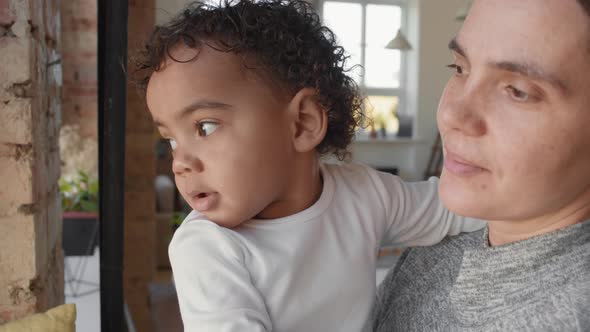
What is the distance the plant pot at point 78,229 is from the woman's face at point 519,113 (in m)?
2.64

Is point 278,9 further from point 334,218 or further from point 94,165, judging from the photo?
point 94,165

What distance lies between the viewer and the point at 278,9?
101 centimetres

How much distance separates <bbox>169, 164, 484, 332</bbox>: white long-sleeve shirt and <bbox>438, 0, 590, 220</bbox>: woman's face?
26cm

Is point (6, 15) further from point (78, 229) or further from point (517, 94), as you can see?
point (78, 229)

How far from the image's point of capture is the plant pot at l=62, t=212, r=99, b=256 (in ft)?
10.0

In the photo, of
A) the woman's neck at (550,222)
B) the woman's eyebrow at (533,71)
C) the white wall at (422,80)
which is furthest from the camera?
the white wall at (422,80)

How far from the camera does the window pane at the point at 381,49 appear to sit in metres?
7.58

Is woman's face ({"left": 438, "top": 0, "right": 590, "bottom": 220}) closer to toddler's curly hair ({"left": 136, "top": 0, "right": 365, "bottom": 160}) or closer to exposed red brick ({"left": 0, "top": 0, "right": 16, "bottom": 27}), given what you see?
toddler's curly hair ({"left": 136, "top": 0, "right": 365, "bottom": 160})

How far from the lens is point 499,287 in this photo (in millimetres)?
764

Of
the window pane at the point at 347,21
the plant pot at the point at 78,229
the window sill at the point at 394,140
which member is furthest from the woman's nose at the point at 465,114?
the window sill at the point at 394,140

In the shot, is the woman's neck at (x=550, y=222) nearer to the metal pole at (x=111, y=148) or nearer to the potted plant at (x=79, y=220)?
the metal pole at (x=111, y=148)

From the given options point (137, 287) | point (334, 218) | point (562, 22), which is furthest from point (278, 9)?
point (137, 287)

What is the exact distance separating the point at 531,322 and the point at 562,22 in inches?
13.4

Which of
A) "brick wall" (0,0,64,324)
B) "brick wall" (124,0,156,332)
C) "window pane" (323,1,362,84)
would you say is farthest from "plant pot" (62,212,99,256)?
"window pane" (323,1,362,84)
